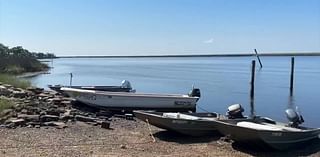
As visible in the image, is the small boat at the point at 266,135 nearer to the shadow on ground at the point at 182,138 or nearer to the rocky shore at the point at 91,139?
the rocky shore at the point at 91,139

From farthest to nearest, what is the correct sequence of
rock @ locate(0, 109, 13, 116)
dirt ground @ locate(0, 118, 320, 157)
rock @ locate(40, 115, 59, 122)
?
rock @ locate(0, 109, 13, 116)
rock @ locate(40, 115, 59, 122)
dirt ground @ locate(0, 118, 320, 157)

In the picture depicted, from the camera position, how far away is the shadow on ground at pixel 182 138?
13703 millimetres

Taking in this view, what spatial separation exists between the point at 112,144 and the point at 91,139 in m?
0.91

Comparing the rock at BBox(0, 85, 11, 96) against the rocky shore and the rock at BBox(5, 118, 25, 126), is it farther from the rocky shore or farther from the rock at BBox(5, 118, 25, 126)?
the rock at BBox(5, 118, 25, 126)

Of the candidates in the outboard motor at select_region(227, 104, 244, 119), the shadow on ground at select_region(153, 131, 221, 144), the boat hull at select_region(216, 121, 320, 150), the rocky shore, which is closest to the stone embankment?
the rocky shore

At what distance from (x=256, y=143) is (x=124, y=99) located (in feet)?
31.8

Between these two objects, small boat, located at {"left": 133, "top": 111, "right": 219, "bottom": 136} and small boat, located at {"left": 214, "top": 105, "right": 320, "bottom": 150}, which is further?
small boat, located at {"left": 133, "top": 111, "right": 219, "bottom": 136}

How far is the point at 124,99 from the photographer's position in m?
20.9

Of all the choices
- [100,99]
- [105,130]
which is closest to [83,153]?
[105,130]

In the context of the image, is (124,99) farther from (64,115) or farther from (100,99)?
(64,115)

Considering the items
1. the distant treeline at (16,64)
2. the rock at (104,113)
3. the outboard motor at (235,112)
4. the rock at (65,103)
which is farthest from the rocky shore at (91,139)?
the distant treeline at (16,64)

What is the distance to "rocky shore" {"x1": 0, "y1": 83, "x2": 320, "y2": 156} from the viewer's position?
11.2 m

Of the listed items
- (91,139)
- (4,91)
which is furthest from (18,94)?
(91,139)

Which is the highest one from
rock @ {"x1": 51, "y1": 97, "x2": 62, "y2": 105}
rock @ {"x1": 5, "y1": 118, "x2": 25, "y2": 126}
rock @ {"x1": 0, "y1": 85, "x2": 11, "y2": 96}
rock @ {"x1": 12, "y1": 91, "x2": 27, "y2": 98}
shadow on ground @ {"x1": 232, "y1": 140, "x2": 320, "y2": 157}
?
rock @ {"x1": 0, "y1": 85, "x2": 11, "y2": 96}
